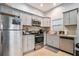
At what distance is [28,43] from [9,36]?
0.52 metres

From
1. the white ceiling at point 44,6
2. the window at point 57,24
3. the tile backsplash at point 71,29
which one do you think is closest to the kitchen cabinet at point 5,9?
the white ceiling at point 44,6

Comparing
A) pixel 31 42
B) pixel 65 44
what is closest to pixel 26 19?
pixel 31 42


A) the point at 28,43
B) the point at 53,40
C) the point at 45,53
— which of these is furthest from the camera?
the point at 28,43

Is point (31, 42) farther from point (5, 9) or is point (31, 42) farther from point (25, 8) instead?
point (5, 9)

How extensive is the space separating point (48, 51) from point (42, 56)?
0.77 ft

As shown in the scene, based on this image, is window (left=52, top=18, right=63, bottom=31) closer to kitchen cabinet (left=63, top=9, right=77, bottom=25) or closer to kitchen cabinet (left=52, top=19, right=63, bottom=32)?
kitchen cabinet (left=52, top=19, right=63, bottom=32)

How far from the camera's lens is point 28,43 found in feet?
7.30

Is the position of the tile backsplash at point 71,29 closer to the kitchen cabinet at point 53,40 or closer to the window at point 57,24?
the window at point 57,24

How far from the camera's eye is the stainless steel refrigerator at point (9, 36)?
208cm

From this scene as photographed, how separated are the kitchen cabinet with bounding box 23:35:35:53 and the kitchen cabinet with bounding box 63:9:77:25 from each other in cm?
90

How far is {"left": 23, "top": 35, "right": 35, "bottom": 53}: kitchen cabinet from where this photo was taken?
2.11 meters

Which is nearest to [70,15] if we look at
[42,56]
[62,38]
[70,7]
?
[70,7]

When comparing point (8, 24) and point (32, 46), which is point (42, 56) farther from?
point (8, 24)

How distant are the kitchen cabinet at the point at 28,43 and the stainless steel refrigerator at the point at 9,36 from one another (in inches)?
4.3
